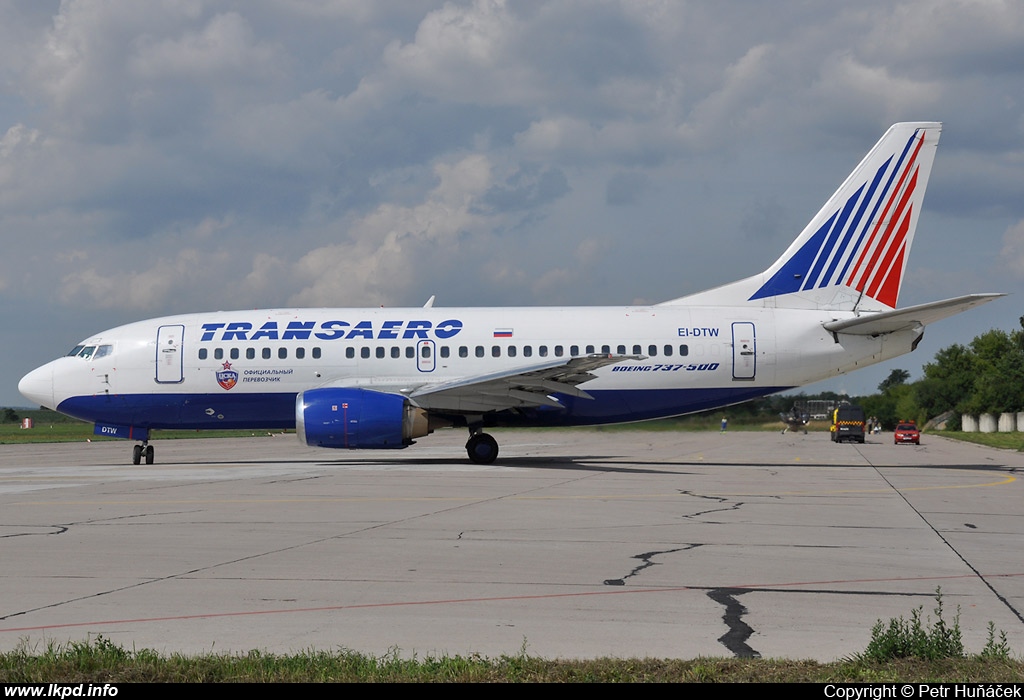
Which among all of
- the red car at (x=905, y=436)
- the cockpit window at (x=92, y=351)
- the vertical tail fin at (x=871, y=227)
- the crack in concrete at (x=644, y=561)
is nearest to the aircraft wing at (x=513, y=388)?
the vertical tail fin at (x=871, y=227)

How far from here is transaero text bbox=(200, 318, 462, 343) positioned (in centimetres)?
2656

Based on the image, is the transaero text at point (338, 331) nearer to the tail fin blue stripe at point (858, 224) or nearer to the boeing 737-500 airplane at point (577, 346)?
the boeing 737-500 airplane at point (577, 346)

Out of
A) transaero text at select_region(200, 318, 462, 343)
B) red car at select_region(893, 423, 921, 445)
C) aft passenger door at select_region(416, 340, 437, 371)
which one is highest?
transaero text at select_region(200, 318, 462, 343)

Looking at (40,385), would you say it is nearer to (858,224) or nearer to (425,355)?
(425,355)

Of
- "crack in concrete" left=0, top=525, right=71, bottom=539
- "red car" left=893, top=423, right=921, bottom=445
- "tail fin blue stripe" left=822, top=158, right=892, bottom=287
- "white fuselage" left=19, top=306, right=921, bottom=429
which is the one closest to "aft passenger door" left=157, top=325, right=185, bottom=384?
"white fuselage" left=19, top=306, right=921, bottom=429

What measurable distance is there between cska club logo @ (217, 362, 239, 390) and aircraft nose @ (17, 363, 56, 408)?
17.1ft

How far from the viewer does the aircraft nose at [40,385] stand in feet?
91.5

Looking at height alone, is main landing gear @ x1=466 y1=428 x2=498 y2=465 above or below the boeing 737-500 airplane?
below

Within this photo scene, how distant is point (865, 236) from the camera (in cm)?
2722

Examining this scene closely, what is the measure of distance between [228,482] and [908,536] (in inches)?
530

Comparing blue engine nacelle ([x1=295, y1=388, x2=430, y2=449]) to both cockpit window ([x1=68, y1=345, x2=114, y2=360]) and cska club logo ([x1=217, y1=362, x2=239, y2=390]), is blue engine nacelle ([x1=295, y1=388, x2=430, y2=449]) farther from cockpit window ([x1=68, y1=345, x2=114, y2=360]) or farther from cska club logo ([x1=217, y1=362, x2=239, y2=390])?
cockpit window ([x1=68, y1=345, x2=114, y2=360])

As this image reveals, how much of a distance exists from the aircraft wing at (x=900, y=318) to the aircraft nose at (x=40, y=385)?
21515 mm

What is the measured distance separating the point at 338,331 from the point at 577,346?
6.45 m

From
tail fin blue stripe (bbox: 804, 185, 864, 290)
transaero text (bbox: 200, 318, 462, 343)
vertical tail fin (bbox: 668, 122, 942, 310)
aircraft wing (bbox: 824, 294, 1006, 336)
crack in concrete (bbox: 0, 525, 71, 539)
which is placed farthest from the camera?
tail fin blue stripe (bbox: 804, 185, 864, 290)
